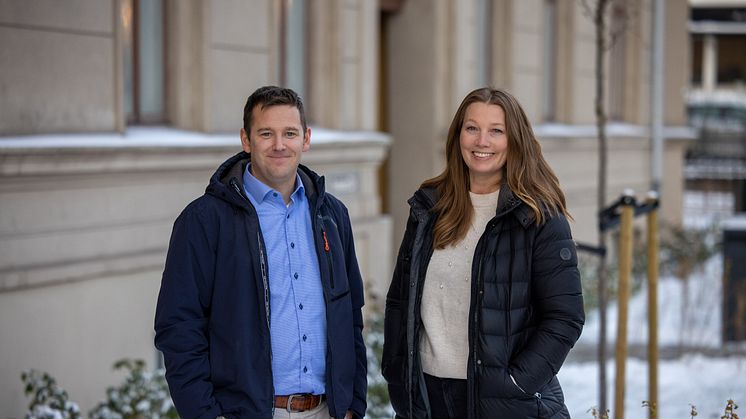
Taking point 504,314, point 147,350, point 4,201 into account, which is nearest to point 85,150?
point 4,201

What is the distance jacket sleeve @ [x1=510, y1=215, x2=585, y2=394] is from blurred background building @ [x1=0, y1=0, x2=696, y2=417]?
9.68 feet

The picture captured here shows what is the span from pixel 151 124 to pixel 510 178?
12.6 ft

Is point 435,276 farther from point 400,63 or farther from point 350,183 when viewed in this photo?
point 400,63

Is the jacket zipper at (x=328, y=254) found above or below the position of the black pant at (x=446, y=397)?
above

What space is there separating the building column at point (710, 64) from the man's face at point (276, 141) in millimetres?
34184

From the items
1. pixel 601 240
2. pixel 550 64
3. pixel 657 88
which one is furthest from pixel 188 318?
pixel 657 88

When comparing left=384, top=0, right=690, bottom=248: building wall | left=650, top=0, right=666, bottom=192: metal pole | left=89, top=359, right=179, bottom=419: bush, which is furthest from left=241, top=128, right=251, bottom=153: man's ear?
left=650, top=0, right=666, bottom=192: metal pole

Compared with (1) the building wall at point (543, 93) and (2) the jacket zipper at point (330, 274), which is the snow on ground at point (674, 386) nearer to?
(1) the building wall at point (543, 93)

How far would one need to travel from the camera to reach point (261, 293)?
3166 mm

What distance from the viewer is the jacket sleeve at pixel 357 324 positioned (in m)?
3.45

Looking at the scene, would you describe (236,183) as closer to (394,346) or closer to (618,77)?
(394,346)

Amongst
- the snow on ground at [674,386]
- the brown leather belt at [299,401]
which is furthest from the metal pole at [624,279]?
the brown leather belt at [299,401]

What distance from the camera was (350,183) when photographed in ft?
27.6

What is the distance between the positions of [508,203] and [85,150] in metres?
3.05
